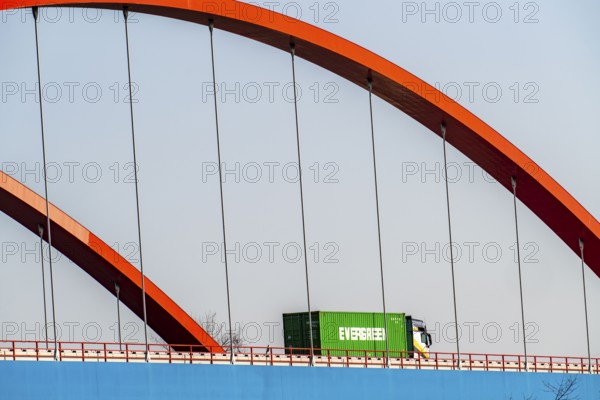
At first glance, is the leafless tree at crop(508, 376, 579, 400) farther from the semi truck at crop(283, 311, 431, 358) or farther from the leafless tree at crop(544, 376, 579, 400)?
the semi truck at crop(283, 311, 431, 358)

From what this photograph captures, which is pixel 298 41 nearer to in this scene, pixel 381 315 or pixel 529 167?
pixel 529 167

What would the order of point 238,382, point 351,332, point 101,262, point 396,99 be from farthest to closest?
point 351,332 < point 101,262 < point 396,99 < point 238,382

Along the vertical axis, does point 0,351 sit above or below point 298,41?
below

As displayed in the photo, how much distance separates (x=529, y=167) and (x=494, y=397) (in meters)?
7.54

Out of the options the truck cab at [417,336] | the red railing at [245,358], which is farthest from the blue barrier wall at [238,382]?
the truck cab at [417,336]

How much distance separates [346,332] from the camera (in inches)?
2007

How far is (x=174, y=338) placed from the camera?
49500 millimetres

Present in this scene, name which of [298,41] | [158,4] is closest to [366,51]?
[298,41]

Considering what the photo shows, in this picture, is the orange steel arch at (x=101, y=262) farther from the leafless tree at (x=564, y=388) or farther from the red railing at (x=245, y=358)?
the leafless tree at (x=564, y=388)

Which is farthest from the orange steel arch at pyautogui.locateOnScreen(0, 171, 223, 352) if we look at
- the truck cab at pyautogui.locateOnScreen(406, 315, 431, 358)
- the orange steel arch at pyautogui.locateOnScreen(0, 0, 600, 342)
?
the truck cab at pyautogui.locateOnScreen(406, 315, 431, 358)

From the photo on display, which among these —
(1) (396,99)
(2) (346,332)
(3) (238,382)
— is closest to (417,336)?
(2) (346,332)

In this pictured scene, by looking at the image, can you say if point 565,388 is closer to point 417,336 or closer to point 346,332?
point 417,336

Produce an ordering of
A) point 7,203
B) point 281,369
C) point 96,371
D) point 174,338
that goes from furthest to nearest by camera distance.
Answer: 1. point 174,338
2. point 7,203
3. point 281,369
4. point 96,371

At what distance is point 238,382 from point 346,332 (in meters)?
12.4
